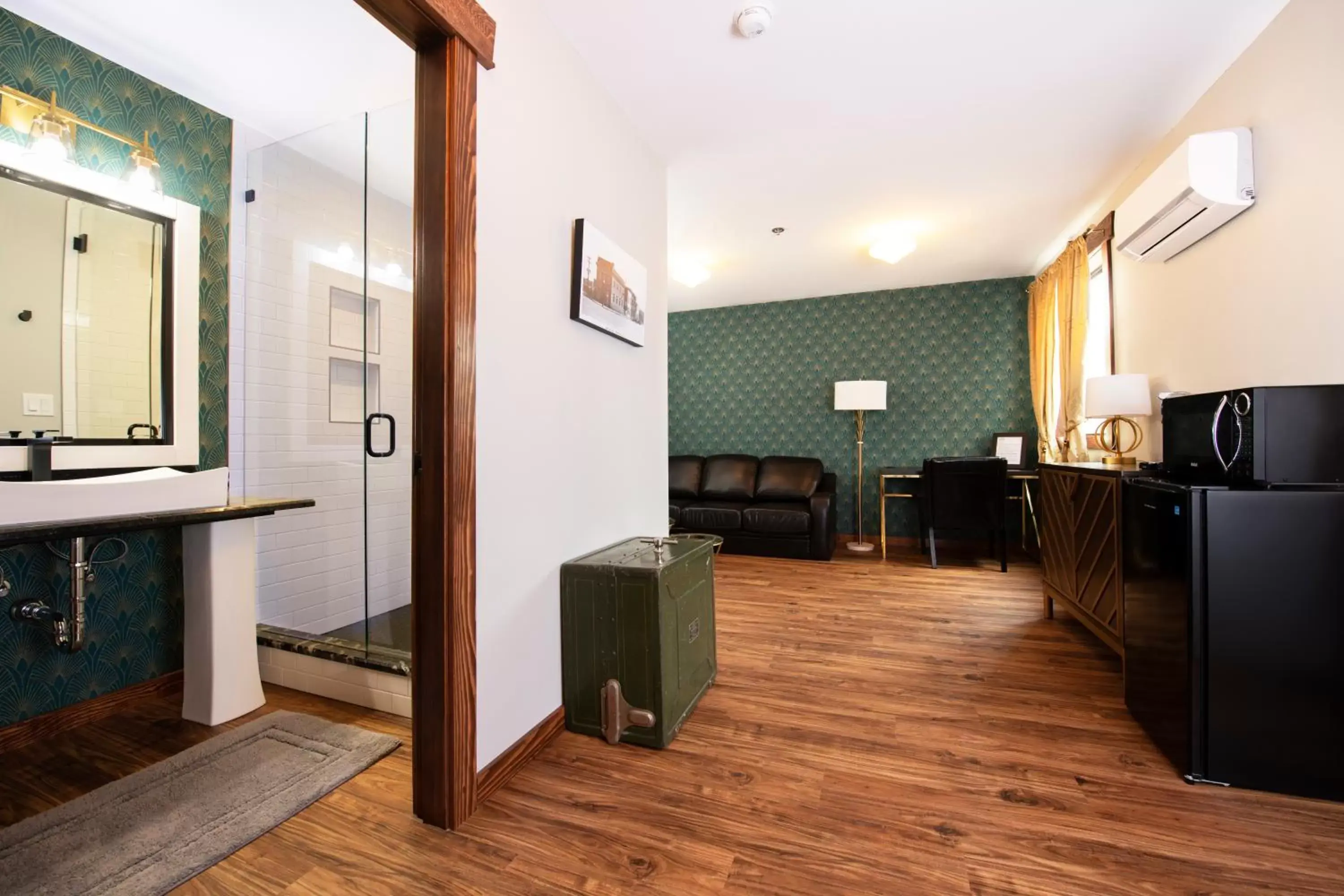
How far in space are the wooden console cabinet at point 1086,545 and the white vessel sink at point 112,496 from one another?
3.41m

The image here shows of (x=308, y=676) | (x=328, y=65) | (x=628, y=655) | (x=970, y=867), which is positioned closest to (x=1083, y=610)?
(x=970, y=867)

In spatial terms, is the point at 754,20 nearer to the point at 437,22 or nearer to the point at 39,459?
the point at 437,22

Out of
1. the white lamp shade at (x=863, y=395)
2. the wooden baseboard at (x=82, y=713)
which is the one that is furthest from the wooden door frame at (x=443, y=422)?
the white lamp shade at (x=863, y=395)

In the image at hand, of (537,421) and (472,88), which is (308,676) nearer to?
(537,421)

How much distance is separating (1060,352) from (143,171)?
5360 millimetres

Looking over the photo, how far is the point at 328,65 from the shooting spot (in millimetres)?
2090

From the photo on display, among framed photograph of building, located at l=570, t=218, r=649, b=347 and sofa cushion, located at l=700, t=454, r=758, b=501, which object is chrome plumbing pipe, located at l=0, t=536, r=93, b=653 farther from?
sofa cushion, located at l=700, t=454, r=758, b=501

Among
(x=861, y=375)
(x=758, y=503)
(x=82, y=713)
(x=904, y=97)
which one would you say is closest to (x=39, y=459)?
(x=82, y=713)

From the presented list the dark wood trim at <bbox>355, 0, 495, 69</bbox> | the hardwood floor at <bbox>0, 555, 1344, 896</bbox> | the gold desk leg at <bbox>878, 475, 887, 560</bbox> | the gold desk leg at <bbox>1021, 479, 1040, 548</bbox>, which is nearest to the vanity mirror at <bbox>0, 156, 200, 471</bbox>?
the hardwood floor at <bbox>0, 555, 1344, 896</bbox>

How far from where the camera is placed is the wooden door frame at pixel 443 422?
1.36m

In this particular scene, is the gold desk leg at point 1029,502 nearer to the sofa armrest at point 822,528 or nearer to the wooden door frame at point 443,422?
the sofa armrest at point 822,528

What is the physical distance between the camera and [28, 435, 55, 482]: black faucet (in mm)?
1737

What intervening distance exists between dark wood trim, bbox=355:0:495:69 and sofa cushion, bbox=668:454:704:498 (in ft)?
13.8

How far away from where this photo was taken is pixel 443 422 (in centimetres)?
136
